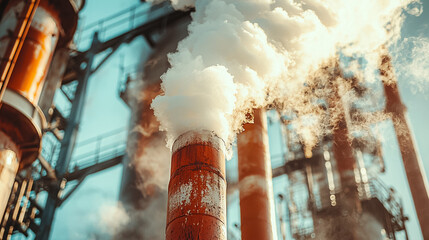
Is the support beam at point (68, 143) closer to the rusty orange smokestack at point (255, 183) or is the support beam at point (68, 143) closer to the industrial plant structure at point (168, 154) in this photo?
the industrial plant structure at point (168, 154)

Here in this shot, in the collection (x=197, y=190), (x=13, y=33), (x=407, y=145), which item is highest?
(x=13, y=33)

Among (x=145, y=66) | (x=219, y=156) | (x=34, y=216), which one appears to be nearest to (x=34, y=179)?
(x=34, y=216)

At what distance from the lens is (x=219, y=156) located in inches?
259

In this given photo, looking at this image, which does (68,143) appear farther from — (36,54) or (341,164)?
(341,164)

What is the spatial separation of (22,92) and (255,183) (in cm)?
542

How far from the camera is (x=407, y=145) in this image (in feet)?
43.8

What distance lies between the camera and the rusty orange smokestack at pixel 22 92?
9500 mm

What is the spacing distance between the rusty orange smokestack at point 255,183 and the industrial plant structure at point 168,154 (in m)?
0.03

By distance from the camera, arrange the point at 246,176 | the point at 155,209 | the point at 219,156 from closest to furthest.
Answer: the point at 219,156 < the point at 246,176 < the point at 155,209

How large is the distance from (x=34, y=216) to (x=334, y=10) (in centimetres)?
991

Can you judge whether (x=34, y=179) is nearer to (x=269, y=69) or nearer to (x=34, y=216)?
(x=34, y=216)

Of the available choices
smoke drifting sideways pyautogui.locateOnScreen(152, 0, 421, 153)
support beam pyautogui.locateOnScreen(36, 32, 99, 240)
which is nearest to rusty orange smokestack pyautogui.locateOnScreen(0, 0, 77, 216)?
smoke drifting sideways pyautogui.locateOnScreen(152, 0, 421, 153)

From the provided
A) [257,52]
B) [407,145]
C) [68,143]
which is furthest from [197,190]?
[68,143]

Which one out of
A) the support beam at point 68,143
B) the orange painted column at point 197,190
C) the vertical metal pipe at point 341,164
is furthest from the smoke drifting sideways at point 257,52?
the support beam at point 68,143
